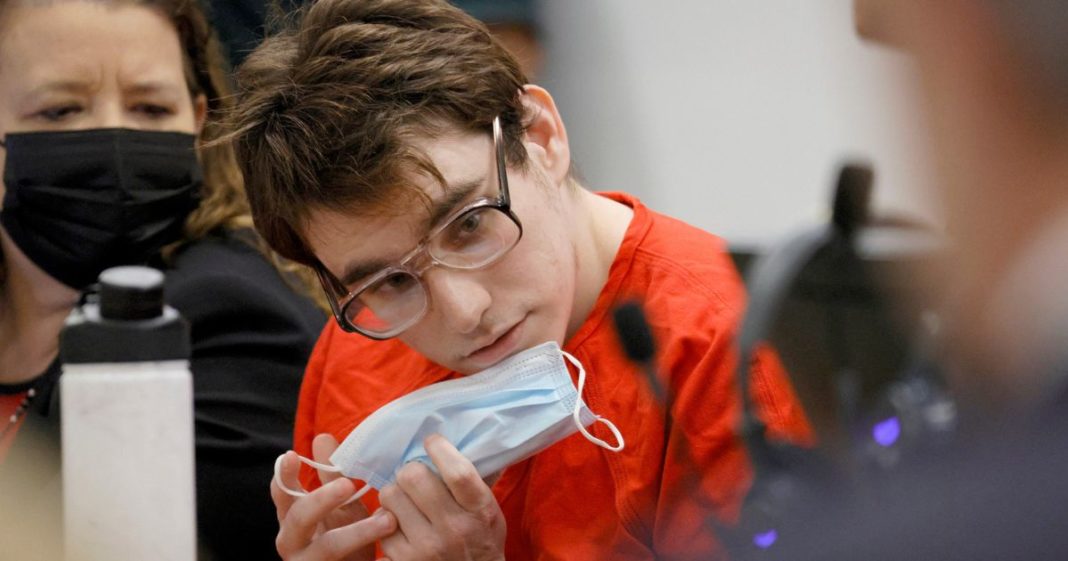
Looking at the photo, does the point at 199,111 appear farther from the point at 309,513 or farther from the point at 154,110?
the point at 309,513

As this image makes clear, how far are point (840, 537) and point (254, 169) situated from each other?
1.16m

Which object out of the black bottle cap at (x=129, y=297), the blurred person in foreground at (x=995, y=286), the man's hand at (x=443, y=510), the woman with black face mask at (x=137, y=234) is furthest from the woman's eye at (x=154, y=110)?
the blurred person in foreground at (x=995, y=286)

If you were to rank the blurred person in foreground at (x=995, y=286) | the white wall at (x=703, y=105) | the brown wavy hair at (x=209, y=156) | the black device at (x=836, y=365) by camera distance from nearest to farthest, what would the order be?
1. the blurred person in foreground at (x=995, y=286)
2. the black device at (x=836, y=365)
3. the white wall at (x=703, y=105)
4. the brown wavy hair at (x=209, y=156)

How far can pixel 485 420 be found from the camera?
1516 millimetres

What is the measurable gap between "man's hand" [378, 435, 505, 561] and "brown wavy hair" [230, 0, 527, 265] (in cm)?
31

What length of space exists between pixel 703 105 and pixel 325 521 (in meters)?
0.99

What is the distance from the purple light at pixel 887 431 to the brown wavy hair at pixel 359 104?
2.73 feet

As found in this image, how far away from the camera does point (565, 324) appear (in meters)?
1.59

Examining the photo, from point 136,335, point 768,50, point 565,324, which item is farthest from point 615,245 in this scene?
point 136,335

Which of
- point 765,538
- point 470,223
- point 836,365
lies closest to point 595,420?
point 470,223

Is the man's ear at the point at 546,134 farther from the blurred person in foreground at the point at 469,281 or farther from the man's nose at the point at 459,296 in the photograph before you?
the man's nose at the point at 459,296

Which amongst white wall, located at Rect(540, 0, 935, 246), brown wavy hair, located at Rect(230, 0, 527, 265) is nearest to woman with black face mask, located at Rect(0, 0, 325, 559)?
brown wavy hair, located at Rect(230, 0, 527, 265)

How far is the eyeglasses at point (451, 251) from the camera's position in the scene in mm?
1499

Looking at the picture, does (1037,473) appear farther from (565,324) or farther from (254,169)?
(254,169)
